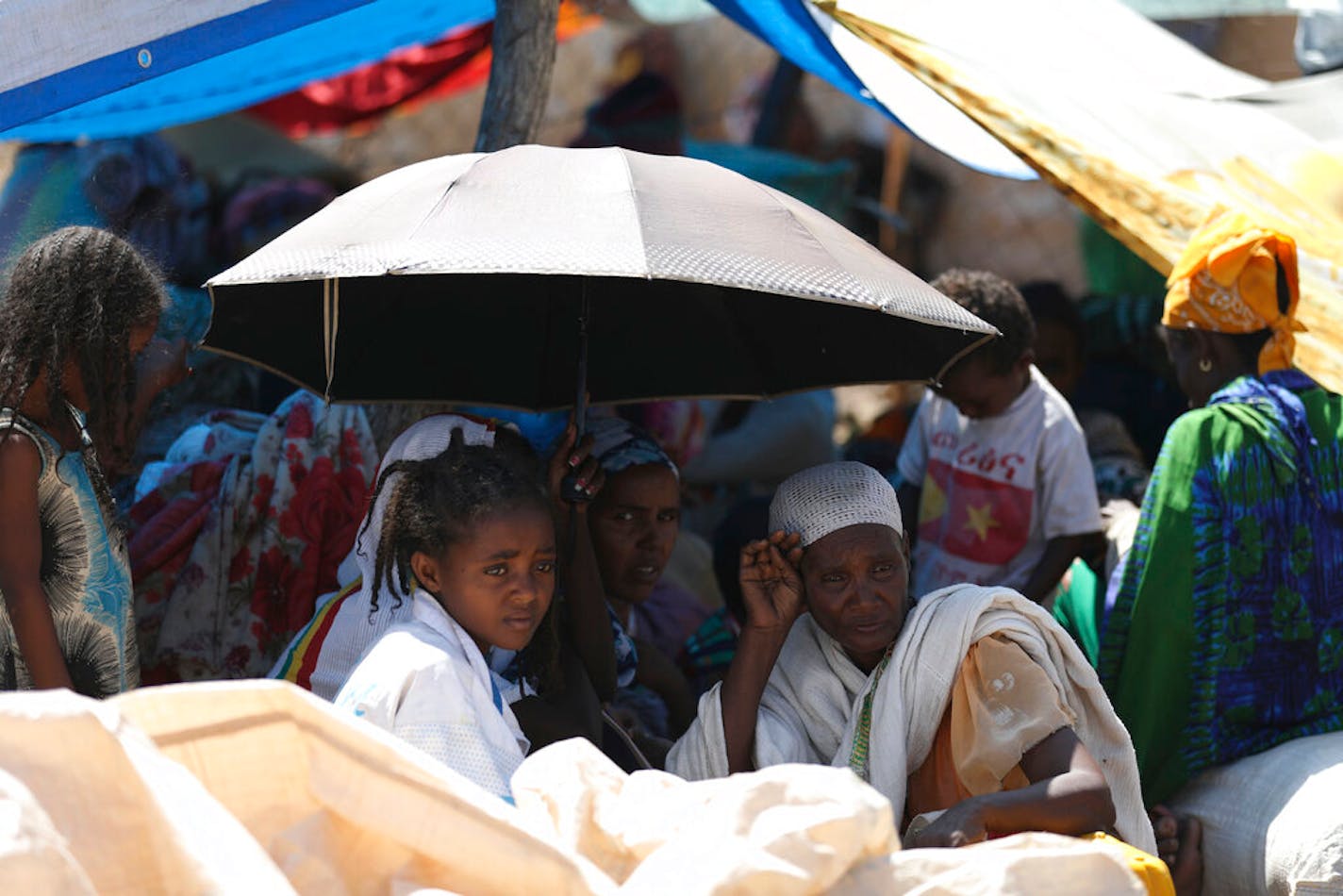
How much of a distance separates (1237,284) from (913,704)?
4.99 ft

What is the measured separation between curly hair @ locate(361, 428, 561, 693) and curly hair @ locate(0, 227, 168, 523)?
23.5 inches

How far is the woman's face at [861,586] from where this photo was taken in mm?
3109

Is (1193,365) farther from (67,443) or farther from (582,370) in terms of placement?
(67,443)

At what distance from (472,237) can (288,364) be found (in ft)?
3.76

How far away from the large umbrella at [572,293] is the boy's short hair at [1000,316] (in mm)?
916

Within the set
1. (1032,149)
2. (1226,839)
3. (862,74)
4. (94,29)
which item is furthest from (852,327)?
(94,29)

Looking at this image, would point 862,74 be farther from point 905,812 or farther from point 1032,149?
point 905,812

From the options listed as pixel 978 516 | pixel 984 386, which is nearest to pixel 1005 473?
pixel 978 516

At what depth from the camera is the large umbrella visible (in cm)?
274

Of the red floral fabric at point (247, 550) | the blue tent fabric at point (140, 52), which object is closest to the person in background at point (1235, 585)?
the red floral fabric at point (247, 550)

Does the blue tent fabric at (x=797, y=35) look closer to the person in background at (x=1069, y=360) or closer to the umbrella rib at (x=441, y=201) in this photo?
the person in background at (x=1069, y=360)

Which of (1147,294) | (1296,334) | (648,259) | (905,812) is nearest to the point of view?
(648,259)

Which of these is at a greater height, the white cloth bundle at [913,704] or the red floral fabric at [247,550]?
the red floral fabric at [247,550]

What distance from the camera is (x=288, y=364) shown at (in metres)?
3.71
